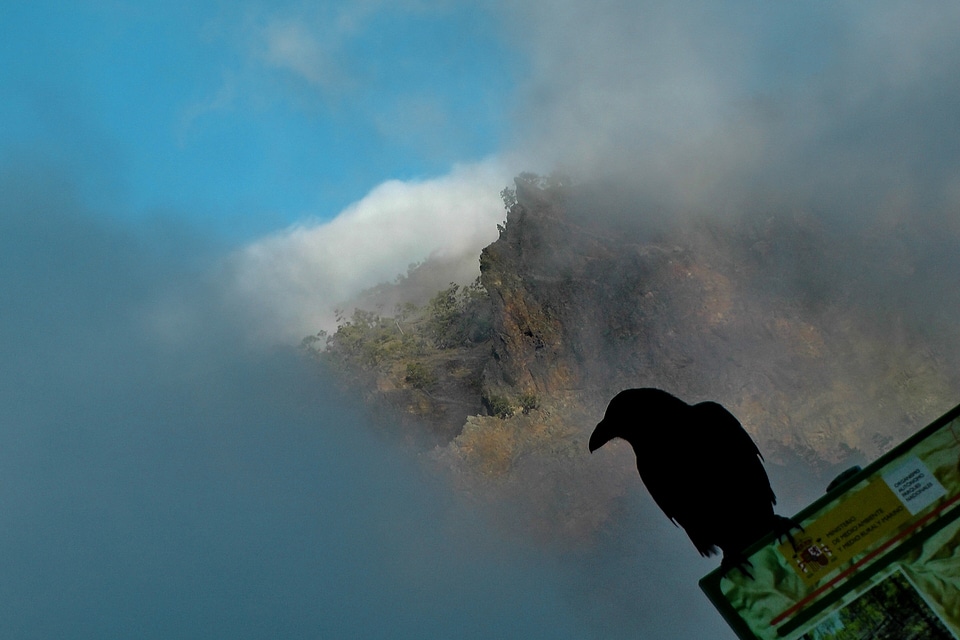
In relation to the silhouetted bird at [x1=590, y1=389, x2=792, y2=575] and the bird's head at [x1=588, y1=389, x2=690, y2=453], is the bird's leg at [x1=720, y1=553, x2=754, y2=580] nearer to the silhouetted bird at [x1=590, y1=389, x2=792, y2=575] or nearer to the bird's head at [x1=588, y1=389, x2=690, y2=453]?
the silhouetted bird at [x1=590, y1=389, x2=792, y2=575]

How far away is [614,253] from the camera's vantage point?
55.9 meters

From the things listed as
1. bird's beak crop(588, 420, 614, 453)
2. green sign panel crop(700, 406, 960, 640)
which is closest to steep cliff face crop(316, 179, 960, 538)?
bird's beak crop(588, 420, 614, 453)

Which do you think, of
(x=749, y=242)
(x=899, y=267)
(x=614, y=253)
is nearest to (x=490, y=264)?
(x=614, y=253)

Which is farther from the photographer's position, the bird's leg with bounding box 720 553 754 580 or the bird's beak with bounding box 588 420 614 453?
the bird's beak with bounding box 588 420 614 453

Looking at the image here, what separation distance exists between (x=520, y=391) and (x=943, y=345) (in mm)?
25931

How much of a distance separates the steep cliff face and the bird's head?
43.4 m

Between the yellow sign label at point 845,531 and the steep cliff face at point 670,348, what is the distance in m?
44.6

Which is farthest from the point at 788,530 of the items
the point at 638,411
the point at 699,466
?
the point at 638,411

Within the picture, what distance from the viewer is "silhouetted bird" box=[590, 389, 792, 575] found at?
5195 mm

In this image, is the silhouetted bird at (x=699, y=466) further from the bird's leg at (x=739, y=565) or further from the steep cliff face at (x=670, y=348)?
the steep cliff face at (x=670, y=348)

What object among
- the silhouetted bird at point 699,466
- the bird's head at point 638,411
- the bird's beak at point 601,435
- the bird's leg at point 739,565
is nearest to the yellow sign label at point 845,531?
the bird's leg at point 739,565

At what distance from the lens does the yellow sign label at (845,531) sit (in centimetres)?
413

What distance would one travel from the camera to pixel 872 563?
13.4ft

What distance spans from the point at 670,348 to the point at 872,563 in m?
48.6
